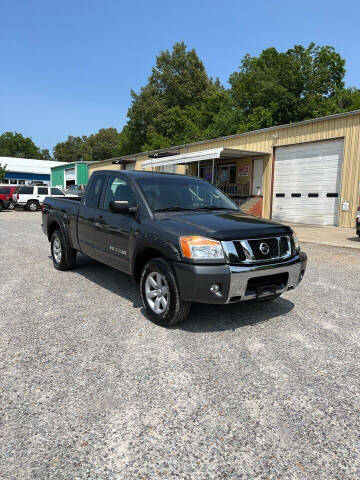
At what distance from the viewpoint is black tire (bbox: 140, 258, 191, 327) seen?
11.7ft

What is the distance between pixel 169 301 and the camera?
3.63 metres

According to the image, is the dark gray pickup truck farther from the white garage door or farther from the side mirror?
the white garage door

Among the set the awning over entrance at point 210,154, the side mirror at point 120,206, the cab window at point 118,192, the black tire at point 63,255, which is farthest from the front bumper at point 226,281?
the awning over entrance at point 210,154

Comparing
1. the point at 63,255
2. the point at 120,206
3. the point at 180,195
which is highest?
the point at 180,195

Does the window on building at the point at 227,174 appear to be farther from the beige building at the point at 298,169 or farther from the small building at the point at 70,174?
the small building at the point at 70,174

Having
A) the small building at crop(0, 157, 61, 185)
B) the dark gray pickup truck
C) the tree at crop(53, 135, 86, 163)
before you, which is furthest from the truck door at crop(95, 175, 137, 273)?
the tree at crop(53, 135, 86, 163)

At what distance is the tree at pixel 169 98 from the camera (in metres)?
51.9

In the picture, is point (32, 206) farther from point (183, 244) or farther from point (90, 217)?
point (183, 244)

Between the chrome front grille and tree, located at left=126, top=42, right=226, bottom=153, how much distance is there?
47914 mm

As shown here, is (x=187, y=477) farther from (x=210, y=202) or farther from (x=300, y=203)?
(x=300, y=203)

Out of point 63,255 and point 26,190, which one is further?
point 26,190

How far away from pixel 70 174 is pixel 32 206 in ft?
64.7

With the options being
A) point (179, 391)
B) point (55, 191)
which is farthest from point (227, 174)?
point (179, 391)

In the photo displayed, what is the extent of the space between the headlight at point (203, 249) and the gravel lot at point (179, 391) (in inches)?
34.3
